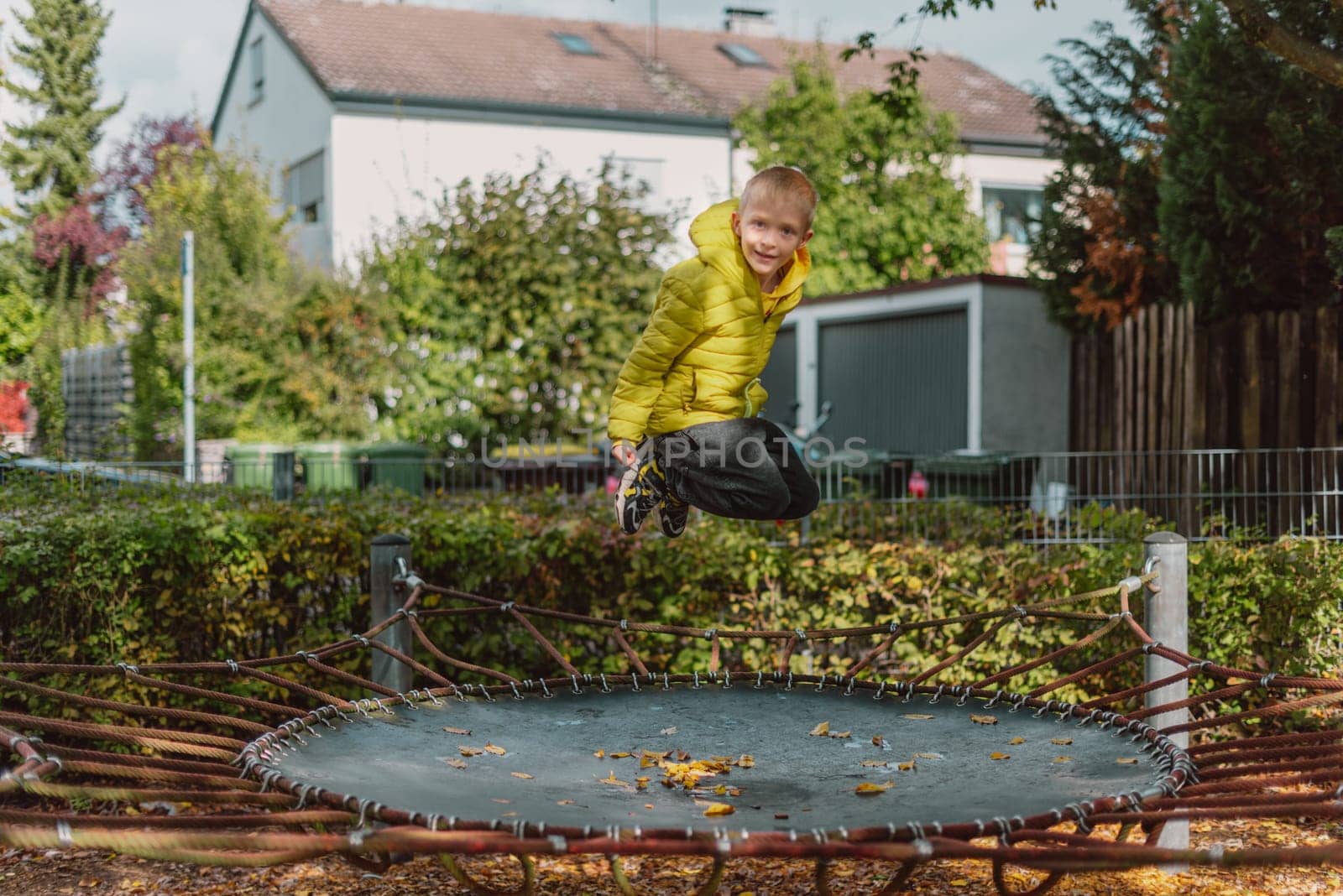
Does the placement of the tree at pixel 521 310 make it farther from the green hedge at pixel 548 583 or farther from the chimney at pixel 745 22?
the chimney at pixel 745 22

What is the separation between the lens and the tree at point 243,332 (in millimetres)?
12727

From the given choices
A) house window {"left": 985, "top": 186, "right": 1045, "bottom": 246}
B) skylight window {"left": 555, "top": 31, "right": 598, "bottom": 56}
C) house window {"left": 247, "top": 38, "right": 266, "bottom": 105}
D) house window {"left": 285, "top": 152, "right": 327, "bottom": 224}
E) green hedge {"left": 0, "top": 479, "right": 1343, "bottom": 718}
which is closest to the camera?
→ green hedge {"left": 0, "top": 479, "right": 1343, "bottom": 718}

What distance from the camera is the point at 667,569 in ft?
17.5

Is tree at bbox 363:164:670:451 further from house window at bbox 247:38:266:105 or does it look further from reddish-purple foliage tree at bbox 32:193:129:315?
reddish-purple foliage tree at bbox 32:193:129:315

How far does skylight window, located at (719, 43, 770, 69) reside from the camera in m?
22.1

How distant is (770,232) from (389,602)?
225cm

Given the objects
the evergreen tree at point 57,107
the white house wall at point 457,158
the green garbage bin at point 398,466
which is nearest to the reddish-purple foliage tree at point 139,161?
the evergreen tree at point 57,107

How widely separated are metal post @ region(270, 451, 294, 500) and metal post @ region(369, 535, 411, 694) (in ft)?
8.18

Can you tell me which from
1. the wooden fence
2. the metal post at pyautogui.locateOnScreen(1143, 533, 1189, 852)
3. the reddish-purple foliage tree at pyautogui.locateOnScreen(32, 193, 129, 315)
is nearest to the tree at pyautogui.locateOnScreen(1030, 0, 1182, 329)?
the wooden fence

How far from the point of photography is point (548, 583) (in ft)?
17.6

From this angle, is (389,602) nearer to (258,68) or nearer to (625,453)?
(625,453)

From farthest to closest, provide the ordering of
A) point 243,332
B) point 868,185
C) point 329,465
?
point 868,185
point 243,332
point 329,465

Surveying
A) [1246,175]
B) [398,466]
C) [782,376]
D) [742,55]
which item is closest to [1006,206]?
[742,55]

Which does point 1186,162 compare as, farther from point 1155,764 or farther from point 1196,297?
point 1155,764
